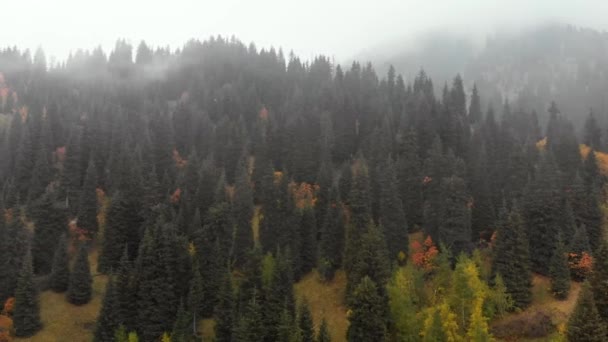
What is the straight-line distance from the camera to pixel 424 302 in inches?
2872

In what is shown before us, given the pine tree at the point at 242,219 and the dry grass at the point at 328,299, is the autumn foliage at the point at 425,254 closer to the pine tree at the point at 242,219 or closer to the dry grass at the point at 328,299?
the dry grass at the point at 328,299

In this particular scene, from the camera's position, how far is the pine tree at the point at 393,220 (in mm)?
87250

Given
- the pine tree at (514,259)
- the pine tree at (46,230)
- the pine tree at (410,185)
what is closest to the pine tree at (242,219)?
the pine tree at (410,185)

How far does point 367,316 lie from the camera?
64.6 meters

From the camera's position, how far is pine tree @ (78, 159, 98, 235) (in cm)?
10306

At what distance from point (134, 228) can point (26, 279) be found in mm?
23514

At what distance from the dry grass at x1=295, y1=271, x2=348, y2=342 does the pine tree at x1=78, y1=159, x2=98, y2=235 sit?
45.2m

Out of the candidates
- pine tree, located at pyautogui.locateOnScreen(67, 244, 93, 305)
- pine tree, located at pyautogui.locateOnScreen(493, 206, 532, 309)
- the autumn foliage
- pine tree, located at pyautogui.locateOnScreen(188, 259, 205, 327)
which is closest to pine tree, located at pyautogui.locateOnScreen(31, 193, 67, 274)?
pine tree, located at pyautogui.locateOnScreen(67, 244, 93, 305)

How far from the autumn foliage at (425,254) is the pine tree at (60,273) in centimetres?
5914

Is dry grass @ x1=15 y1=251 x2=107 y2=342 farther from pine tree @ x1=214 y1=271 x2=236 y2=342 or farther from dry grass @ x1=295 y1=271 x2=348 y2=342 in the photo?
dry grass @ x1=295 y1=271 x2=348 y2=342

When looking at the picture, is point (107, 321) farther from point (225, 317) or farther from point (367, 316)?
point (367, 316)

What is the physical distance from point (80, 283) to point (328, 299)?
4096 cm

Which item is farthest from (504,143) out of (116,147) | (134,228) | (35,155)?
(35,155)

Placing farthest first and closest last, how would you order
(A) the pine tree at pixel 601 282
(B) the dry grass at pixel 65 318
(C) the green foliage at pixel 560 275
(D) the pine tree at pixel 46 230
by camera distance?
(D) the pine tree at pixel 46 230, (B) the dry grass at pixel 65 318, (C) the green foliage at pixel 560 275, (A) the pine tree at pixel 601 282
